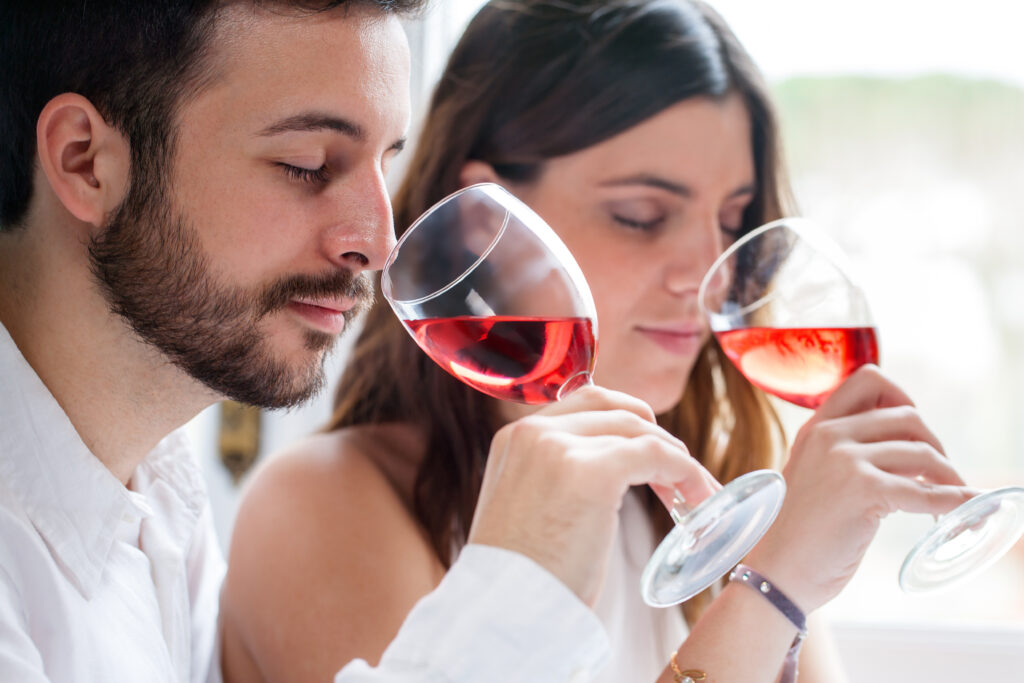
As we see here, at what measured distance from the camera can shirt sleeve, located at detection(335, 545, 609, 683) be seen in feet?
2.55

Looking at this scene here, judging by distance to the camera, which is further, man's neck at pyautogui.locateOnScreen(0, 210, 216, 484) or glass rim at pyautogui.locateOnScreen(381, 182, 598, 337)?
man's neck at pyautogui.locateOnScreen(0, 210, 216, 484)

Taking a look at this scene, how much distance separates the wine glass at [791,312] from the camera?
4.10ft

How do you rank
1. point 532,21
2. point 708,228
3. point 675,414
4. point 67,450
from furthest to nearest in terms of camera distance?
point 675,414 → point 532,21 → point 708,228 → point 67,450

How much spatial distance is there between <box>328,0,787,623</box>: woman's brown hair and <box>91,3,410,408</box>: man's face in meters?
0.56

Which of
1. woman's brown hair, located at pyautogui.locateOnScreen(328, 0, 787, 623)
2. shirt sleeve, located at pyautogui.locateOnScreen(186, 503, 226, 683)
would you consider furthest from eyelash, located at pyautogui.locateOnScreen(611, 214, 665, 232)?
shirt sleeve, located at pyautogui.locateOnScreen(186, 503, 226, 683)

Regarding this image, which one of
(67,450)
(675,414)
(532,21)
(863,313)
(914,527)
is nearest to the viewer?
(67,450)

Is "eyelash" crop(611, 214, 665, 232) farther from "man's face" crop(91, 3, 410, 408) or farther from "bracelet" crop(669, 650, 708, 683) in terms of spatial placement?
"bracelet" crop(669, 650, 708, 683)

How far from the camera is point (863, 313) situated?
1.26 meters

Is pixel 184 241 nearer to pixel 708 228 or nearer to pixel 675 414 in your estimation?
pixel 708 228

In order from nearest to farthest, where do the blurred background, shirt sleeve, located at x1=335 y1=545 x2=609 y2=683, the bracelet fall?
shirt sleeve, located at x1=335 y1=545 x2=609 y2=683 < the bracelet < the blurred background

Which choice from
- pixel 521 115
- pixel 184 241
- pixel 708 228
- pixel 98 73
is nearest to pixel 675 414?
pixel 708 228

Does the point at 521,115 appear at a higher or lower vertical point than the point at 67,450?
higher

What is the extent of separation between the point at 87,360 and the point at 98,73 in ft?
1.07

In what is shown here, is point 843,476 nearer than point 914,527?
Yes
